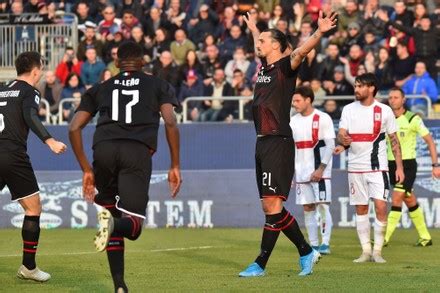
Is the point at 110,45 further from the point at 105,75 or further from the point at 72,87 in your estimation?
the point at 105,75

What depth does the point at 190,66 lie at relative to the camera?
24.6 meters

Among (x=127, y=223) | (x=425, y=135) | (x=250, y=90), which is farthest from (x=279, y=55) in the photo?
(x=250, y=90)

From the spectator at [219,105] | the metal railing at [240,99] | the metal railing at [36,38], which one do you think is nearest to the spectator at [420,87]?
the metal railing at [240,99]

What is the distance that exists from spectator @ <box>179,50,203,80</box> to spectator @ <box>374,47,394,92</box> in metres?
3.73

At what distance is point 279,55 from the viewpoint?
12320 millimetres

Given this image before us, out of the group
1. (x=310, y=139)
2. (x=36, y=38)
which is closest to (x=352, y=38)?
(x=36, y=38)

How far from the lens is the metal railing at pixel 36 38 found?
1045 inches

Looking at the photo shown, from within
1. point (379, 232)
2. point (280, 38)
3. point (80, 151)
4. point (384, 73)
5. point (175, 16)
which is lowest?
point (379, 232)

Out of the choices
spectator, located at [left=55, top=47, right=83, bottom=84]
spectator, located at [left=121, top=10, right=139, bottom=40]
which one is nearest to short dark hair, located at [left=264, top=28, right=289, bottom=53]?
spectator, located at [left=55, top=47, right=83, bottom=84]

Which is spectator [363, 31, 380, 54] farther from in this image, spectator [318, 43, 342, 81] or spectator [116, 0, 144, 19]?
spectator [116, 0, 144, 19]

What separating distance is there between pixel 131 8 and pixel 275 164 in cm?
1583

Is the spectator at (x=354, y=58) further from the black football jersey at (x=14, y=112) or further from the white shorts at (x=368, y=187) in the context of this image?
the black football jersey at (x=14, y=112)

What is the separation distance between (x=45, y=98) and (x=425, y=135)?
34.8 feet

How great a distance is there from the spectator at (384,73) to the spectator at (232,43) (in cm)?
333
